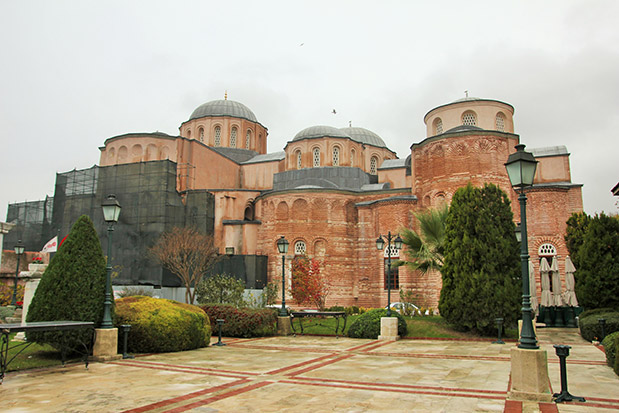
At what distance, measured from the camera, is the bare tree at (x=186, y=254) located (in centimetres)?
2591

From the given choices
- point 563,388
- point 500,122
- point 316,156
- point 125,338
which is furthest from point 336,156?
point 563,388

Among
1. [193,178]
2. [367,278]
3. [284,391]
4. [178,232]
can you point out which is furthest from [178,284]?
[284,391]

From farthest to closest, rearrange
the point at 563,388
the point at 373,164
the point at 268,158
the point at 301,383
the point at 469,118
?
the point at 373,164 < the point at 268,158 < the point at 469,118 < the point at 301,383 < the point at 563,388

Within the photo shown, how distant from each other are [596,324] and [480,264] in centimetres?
333

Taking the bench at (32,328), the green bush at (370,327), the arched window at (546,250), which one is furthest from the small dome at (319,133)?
the bench at (32,328)

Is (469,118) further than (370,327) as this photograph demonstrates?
Yes

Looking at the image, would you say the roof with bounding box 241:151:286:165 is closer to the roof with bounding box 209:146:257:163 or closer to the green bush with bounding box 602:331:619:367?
the roof with bounding box 209:146:257:163

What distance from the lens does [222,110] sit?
126ft

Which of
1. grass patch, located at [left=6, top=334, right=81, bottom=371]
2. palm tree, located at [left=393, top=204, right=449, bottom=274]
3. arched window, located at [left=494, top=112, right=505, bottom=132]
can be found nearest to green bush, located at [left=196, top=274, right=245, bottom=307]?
palm tree, located at [left=393, top=204, right=449, bottom=274]

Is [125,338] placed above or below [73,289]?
below

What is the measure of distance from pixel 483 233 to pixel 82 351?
37.1ft

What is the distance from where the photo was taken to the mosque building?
80.7 ft

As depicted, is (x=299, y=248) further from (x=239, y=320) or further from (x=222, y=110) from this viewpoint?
(x=222, y=110)

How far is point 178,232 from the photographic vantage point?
89.2ft
